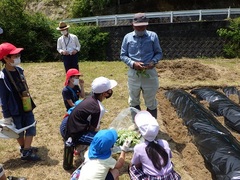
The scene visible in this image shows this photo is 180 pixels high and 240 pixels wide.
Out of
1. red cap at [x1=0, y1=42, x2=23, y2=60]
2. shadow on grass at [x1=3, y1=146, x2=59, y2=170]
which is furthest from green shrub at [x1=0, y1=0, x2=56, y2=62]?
red cap at [x1=0, y1=42, x2=23, y2=60]

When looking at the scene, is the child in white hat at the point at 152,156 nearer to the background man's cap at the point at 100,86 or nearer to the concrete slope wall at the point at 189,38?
the background man's cap at the point at 100,86

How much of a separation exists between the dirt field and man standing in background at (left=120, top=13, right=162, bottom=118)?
0.91m

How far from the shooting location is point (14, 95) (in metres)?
3.79

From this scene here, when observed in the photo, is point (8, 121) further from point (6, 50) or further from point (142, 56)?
point (142, 56)

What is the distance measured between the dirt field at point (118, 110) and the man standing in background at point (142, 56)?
2.98 feet

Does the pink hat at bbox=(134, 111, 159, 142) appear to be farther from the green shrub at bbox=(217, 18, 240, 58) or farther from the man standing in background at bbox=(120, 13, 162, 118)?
the green shrub at bbox=(217, 18, 240, 58)

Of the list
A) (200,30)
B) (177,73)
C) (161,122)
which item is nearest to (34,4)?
(200,30)

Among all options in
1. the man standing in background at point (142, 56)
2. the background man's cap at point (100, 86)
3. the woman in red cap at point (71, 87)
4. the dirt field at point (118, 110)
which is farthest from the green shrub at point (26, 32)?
the background man's cap at point (100, 86)

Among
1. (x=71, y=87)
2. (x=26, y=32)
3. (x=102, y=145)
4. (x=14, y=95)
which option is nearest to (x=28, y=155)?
(x=14, y=95)

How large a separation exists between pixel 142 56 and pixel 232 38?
31.6ft

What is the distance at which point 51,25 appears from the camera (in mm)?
13359

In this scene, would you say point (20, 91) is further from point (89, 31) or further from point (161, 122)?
point (89, 31)

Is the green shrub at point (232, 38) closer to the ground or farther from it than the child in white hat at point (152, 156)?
closer to the ground

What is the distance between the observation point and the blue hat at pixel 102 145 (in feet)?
9.01
